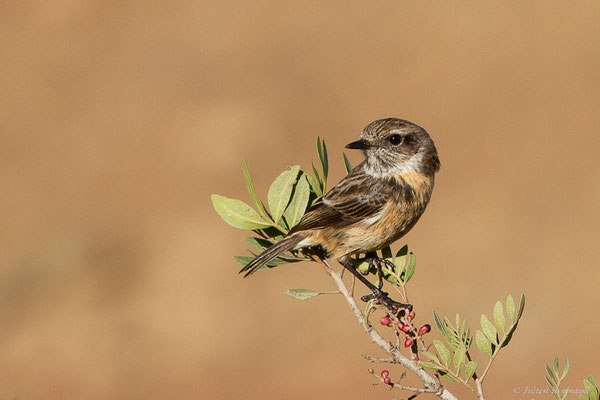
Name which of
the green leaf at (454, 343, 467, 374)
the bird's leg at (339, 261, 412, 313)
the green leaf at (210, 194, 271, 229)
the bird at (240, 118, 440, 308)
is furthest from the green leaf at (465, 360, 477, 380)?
the bird at (240, 118, 440, 308)

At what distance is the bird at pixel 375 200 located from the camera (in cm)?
585

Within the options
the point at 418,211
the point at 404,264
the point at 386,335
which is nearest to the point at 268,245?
the point at 404,264

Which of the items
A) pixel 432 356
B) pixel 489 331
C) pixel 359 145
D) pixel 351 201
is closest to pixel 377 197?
pixel 351 201

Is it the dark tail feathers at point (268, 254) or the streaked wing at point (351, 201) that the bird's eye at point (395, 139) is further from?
the dark tail feathers at point (268, 254)

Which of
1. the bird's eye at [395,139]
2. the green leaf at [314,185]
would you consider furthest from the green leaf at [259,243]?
the bird's eye at [395,139]

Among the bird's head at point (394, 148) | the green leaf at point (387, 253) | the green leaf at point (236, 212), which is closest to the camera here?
the green leaf at point (236, 212)

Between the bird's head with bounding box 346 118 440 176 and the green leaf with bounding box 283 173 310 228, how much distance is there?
231 cm

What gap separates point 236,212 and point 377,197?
2508mm

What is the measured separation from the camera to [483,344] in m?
3.52

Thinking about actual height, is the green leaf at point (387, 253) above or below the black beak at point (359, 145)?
below

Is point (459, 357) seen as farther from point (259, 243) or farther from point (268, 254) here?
point (259, 243)

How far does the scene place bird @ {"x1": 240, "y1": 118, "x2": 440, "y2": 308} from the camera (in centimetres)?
585

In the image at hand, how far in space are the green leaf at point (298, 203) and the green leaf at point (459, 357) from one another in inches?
57.3

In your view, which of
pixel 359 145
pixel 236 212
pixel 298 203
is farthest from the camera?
pixel 359 145
